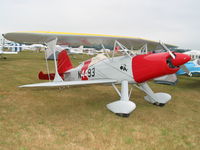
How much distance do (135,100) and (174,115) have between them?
165 centimetres

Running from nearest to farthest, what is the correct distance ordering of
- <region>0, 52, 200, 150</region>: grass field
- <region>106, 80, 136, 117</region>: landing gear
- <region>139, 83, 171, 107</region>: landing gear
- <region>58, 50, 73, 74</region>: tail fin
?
<region>0, 52, 200, 150</region>: grass field, <region>106, 80, 136, 117</region>: landing gear, <region>139, 83, 171, 107</region>: landing gear, <region>58, 50, 73, 74</region>: tail fin

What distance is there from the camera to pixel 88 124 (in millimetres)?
4172

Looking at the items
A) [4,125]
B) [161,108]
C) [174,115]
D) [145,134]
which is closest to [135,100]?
[161,108]

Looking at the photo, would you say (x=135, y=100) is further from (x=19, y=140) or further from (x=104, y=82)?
(x=19, y=140)

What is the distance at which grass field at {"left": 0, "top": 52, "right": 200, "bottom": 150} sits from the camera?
10.8 feet

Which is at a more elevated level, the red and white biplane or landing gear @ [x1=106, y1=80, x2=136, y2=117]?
the red and white biplane

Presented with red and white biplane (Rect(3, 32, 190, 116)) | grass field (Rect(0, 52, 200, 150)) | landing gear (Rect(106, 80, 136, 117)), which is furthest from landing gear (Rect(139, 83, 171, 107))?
landing gear (Rect(106, 80, 136, 117))

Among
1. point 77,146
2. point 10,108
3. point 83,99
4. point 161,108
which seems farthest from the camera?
point 83,99

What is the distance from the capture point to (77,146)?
10.4ft

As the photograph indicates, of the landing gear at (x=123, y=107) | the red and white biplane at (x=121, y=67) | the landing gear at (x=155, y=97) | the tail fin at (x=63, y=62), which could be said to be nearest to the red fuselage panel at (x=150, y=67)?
the red and white biplane at (x=121, y=67)

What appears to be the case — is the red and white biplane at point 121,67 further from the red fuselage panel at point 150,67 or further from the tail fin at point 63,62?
the tail fin at point 63,62

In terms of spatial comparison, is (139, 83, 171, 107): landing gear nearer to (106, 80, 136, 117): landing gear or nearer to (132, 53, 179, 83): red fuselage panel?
(132, 53, 179, 83): red fuselage panel

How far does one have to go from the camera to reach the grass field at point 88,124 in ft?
10.8

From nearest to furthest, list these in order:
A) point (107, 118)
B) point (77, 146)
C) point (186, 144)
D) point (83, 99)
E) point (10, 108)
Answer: point (77, 146) < point (186, 144) < point (107, 118) < point (10, 108) < point (83, 99)
